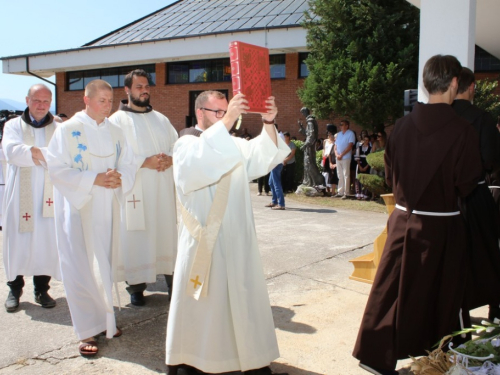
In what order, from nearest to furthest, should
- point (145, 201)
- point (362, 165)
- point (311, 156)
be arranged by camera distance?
point (145, 201) → point (362, 165) → point (311, 156)

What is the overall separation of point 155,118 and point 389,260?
307 centimetres

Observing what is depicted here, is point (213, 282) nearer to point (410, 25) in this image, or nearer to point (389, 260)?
point (389, 260)

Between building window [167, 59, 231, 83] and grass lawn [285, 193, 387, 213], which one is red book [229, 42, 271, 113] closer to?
grass lawn [285, 193, 387, 213]

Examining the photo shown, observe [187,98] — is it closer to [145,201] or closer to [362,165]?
[362,165]

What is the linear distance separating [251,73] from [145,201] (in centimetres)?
247

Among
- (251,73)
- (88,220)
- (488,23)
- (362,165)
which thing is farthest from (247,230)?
(362,165)

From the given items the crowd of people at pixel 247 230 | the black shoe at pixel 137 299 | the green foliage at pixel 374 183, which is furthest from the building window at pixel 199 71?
the crowd of people at pixel 247 230

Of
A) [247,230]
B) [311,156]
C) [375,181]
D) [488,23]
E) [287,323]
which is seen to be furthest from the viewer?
[311,156]

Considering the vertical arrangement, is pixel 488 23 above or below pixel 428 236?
above

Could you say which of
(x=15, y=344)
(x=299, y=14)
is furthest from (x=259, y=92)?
(x=299, y=14)

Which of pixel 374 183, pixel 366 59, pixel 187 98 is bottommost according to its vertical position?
pixel 374 183

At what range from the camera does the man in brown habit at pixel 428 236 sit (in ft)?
11.0

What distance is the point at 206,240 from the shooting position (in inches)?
135

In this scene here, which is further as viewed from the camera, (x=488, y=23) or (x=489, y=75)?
(x=489, y=75)
